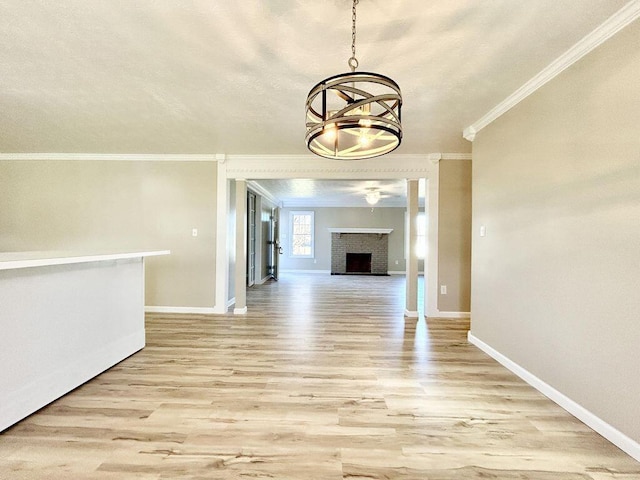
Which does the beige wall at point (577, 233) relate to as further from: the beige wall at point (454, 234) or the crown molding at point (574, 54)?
the beige wall at point (454, 234)

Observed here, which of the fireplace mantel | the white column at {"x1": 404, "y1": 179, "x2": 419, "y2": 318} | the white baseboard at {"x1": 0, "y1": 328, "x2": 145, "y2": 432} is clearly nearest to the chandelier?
the white baseboard at {"x1": 0, "y1": 328, "x2": 145, "y2": 432}

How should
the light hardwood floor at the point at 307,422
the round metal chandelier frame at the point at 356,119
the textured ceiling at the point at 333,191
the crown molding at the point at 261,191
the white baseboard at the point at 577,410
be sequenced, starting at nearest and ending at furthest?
the round metal chandelier frame at the point at 356,119 < the light hardwood floor at the point at 307,422 < the white baseboard at the point at 577,410 < the crown molding at the point at 261,191 < the textured ceiling at the point at 333,191

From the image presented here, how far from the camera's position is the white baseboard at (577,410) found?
5.06ft

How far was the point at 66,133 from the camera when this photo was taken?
136 inches

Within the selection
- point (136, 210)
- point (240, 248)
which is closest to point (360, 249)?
point (240, 248)

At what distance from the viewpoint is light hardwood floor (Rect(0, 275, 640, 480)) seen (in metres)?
1.43

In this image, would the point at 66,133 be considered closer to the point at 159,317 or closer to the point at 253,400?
the point at 159,317

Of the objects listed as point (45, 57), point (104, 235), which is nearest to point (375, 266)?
point (104, 235)

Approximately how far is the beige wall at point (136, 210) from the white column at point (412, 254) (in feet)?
9.29

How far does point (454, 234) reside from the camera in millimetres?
4203

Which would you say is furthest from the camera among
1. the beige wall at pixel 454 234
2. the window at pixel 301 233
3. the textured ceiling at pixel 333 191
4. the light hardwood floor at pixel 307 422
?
the window at pixel 301 233

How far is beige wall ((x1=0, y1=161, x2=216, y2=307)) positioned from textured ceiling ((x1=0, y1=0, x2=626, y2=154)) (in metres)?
1.21

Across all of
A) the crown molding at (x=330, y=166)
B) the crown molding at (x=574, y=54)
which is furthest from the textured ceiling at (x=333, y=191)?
the crown molding at (x=574, y=54)

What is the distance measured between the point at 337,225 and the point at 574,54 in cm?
815
